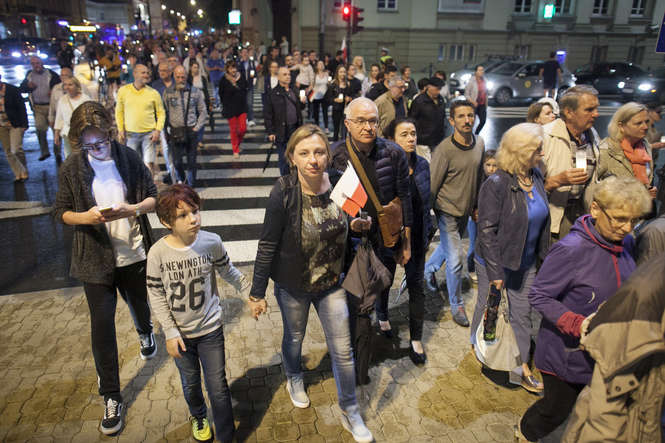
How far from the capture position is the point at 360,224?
3.19m

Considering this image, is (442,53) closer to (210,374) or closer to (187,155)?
(187,155)

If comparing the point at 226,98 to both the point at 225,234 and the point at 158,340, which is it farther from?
the point at 158,340

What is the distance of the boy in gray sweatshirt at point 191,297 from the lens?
9.41 feet

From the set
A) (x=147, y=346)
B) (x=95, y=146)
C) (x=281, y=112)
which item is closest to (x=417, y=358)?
(x=147, y=346)

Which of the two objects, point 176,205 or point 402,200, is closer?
point 176,205

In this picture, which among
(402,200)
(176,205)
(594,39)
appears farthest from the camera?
(594,39)

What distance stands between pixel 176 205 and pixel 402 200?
1.72 m

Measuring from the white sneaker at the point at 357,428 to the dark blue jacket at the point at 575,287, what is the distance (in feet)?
4.04

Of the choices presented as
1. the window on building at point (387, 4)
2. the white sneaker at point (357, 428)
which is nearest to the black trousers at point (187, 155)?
the white sneaker at point (357, 428)

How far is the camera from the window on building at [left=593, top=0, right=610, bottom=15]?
35594 millimetres

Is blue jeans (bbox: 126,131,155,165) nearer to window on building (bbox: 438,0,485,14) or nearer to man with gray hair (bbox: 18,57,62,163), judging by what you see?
man with gray hair (bbox: 18,57,62,163)

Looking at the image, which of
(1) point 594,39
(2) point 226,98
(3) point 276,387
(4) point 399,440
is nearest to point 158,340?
(3) point 276,387

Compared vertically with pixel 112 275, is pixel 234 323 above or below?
below

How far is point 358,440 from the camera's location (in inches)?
127
